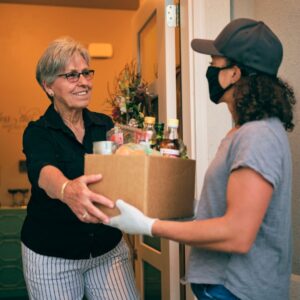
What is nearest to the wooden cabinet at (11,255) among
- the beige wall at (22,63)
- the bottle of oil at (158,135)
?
the beige wall at (22,63)

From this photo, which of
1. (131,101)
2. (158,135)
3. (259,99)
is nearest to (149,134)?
(158,135)

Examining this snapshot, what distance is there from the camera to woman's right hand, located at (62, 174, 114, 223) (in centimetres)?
123

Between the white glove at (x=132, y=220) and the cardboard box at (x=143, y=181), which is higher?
the cardboard box at (x=143, y=181)

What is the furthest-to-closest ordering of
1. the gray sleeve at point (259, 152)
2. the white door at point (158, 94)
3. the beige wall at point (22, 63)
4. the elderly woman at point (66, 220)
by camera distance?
the beige wall at point (22, 63), the white door at point (158, 94), the elderly woman at point (66, 220), the gray sleeve at point (259, 152)

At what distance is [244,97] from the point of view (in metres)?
1.16

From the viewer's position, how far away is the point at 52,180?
1.38 metres

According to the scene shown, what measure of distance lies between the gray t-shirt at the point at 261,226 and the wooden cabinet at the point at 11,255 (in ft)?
9.26

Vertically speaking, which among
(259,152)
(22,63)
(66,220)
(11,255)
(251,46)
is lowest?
(11,255)

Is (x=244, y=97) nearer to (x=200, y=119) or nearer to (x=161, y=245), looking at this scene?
(x=200, y=119)

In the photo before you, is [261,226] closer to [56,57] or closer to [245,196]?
[245,196]

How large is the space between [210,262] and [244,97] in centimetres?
42

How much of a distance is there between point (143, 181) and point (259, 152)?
11.7 inches

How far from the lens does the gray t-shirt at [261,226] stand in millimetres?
1075

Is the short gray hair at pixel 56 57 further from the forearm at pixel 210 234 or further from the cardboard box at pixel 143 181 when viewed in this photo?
the forearm at pixel 210 234
